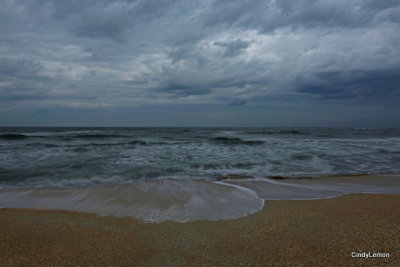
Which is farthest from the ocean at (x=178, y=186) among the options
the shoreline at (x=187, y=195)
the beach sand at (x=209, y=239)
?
the beach sand at (x=209, y=239)

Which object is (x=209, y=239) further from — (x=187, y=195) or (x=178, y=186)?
(x=178, y=186)

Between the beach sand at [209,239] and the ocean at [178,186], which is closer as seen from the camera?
the beach sand at [209,239]

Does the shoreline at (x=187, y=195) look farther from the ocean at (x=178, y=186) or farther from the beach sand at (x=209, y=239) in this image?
the beach sand at (x=209, y=239)

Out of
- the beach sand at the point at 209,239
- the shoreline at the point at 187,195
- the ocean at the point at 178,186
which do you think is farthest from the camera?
the ocean at the point at 178,186

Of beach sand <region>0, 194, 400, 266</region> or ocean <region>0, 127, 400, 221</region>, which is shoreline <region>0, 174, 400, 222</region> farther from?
beach sand <region>0, 194, 400, 266</region>

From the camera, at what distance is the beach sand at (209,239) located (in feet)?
7.04

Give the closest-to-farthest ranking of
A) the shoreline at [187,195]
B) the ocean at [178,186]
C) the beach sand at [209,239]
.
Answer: the beach sand at [209,239] → the shoreline at [187,195] → the ocean at [178,186]

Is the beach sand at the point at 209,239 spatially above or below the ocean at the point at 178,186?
above

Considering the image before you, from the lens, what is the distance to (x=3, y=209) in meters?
3.74

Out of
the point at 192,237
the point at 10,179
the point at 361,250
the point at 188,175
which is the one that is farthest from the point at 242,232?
the point at 10,179

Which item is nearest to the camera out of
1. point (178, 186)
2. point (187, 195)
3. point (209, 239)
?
point (209, 239)

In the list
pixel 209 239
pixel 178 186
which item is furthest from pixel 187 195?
pixel 209 239

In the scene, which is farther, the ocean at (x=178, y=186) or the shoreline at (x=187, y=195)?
Answer: the ocean at (x=178, y=186)

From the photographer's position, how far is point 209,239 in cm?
255
